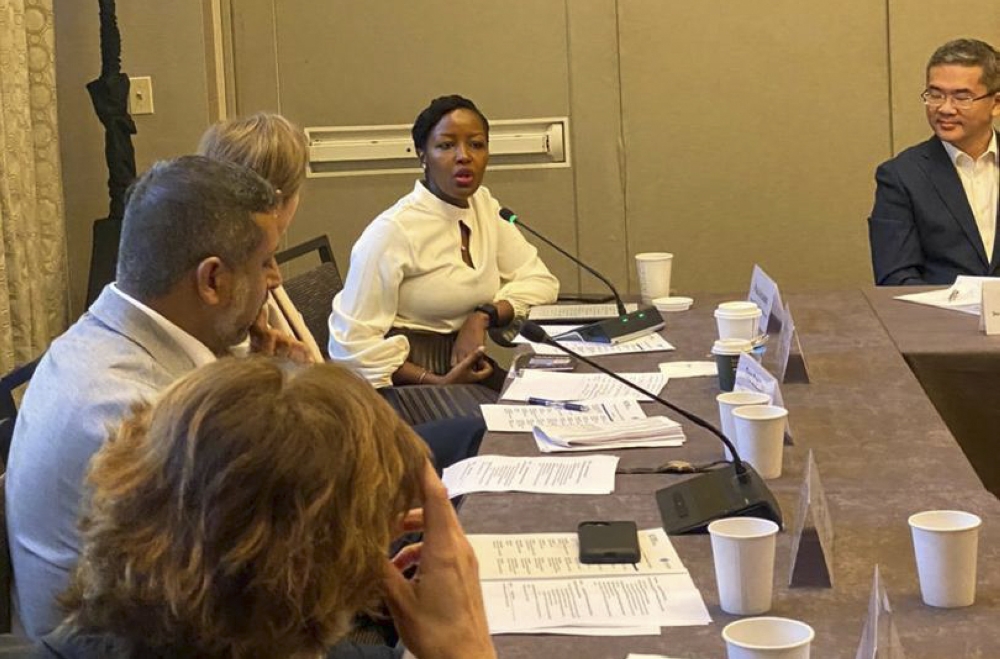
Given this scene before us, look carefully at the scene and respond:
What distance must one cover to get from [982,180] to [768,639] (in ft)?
9.87

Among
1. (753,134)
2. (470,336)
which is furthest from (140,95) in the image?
(753,134)

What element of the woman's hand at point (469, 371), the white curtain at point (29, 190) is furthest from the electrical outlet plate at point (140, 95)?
the woman's hand at point (469, 371)

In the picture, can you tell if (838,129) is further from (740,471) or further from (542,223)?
(740,471)

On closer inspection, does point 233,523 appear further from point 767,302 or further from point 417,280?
point 417,280

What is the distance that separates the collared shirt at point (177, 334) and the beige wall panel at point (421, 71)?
3032 millimetres

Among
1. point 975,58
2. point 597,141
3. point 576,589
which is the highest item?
point 975,58

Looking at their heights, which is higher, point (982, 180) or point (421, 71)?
point (421, 71)

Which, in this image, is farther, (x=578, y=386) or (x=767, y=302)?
(x=767, y=302)

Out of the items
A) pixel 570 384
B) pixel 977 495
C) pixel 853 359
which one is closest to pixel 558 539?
pixel 977 495

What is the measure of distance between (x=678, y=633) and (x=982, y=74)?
9.38 feet

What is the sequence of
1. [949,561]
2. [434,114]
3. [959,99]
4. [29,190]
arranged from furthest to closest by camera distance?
[29,190], [959,99], [434,114], [949,561]

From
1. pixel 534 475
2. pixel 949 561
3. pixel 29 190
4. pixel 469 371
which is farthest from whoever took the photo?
pixel 29 190

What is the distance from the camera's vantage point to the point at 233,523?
107 cm

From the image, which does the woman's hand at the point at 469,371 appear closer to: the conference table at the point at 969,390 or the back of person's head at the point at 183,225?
the conference table at the point at 969,390
